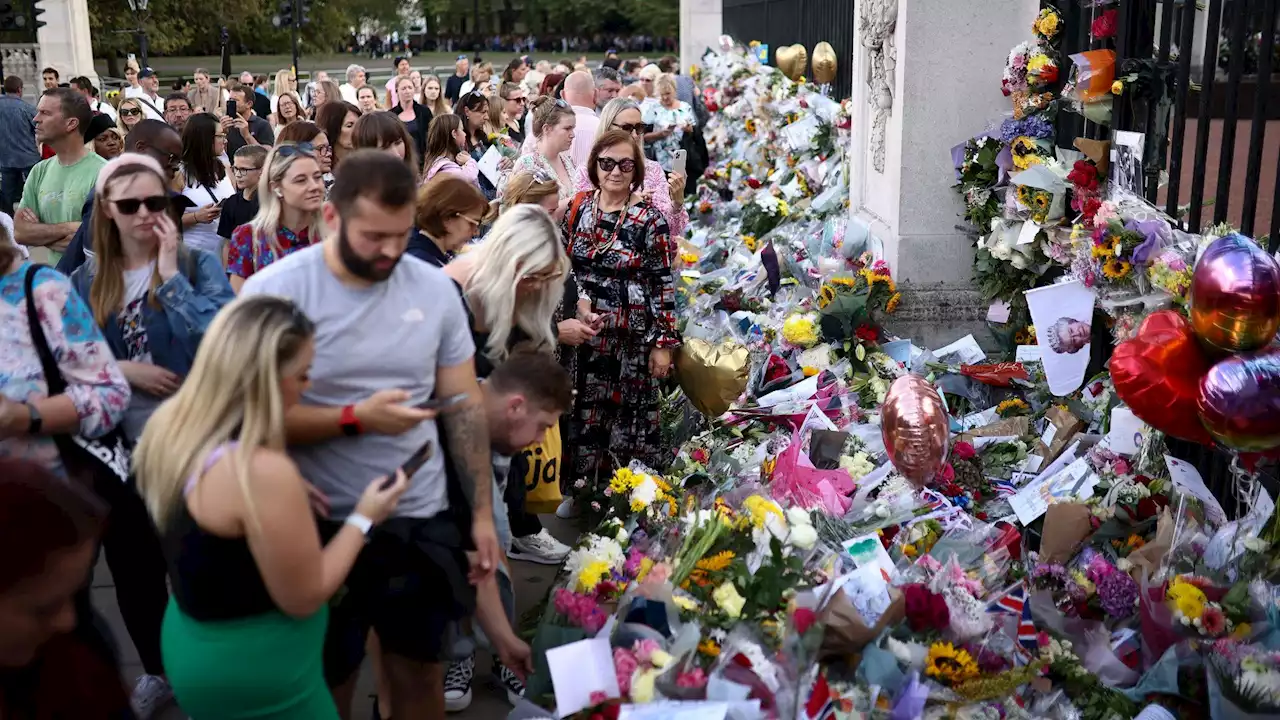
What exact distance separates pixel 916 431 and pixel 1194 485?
0.97 meters

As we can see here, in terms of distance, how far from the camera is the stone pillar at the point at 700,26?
23.8 meters

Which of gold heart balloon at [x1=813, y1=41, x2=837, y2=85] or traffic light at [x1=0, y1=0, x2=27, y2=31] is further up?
traffic light at [x1=0, y1=0, x2=27, y2=31]

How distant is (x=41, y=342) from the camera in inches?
130

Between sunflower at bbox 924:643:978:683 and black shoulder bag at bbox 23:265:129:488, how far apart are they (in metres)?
2.38

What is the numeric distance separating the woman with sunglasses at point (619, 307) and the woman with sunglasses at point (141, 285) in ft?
5.68

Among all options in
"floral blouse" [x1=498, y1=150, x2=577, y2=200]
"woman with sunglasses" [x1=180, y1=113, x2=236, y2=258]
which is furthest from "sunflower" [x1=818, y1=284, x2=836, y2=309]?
"woman with sunglasses" [x1=180, y1=113, x2=236, y2=258]

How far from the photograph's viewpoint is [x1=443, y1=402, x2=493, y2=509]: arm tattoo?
124 inches

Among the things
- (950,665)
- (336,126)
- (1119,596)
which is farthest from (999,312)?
(336,126)

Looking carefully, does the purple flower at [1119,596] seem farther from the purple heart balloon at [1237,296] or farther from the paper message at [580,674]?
the paper message at [580,674]

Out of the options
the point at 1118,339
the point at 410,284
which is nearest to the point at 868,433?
the point at 1118,339

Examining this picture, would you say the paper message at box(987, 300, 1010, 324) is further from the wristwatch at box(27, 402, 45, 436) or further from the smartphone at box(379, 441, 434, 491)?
the wristwatch at box(27, 402, 45, 436)

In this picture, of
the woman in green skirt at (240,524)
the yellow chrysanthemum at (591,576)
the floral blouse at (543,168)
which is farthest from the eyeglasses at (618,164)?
the woman in green skirt at (240,524)

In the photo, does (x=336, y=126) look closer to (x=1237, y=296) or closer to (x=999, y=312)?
(x=999, y=312)

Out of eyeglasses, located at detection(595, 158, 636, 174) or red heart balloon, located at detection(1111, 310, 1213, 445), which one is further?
eyeglasses, located at detection(595, 158, 636, 174)
